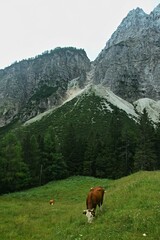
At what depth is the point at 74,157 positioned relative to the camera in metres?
101

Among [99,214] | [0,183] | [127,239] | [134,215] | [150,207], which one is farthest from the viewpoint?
[0,183]

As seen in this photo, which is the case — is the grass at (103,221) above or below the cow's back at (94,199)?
below

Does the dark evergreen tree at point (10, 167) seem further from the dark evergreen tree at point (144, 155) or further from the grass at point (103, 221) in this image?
the grass at point (103, 221)

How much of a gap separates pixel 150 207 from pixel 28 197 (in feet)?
106

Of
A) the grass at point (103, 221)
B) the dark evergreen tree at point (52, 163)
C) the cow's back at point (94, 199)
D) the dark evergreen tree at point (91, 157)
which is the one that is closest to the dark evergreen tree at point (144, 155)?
the dark evergreen tree at point (91, 157)

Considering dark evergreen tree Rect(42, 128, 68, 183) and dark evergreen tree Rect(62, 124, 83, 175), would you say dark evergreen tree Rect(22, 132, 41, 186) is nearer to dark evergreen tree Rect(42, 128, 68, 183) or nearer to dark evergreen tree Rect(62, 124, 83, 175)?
dark evergreen tree Rect(42, 128, 68, 183)

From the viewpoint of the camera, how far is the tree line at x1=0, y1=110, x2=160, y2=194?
242 ft

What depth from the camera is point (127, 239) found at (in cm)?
1658

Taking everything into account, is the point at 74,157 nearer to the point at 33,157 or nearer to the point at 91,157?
the point at 91,157

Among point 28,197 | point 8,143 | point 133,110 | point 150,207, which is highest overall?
point 133,110

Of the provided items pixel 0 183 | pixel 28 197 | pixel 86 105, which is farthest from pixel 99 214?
pixel 86 105

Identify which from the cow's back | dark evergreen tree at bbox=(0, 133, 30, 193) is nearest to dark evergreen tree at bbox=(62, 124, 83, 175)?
dark evergreen tree at bbox=(0, 133, 30, 193)

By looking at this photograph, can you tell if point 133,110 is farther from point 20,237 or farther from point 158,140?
point 20,237

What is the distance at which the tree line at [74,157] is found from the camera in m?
73.8
